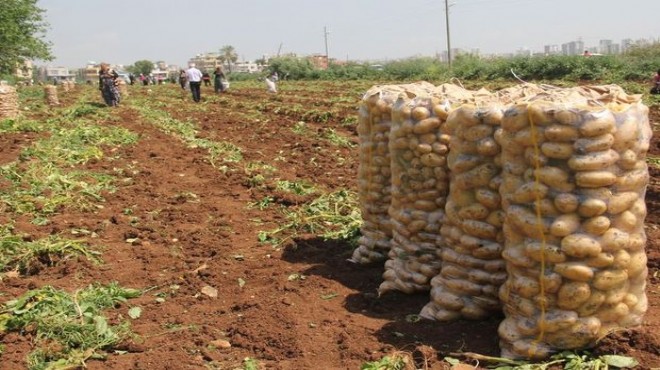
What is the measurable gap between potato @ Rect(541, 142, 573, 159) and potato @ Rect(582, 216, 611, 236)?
0.34 metres

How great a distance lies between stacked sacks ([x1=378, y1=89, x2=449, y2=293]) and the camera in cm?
409

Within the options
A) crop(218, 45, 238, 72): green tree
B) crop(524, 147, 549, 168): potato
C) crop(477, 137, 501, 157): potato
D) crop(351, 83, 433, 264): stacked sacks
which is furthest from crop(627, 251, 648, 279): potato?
crop(218, 45, 238, 72): green tree

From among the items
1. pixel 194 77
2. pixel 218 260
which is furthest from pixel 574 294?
pixel 194 77

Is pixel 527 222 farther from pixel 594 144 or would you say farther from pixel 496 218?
pixel 594 144

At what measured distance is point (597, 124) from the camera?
2980 mm

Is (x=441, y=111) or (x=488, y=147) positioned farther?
(x=441, y=111)

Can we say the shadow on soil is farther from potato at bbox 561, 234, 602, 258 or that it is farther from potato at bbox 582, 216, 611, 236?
potato at bbox 582, 216, 611, 236

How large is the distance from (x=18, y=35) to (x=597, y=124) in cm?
4004

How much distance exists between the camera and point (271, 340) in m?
3.86

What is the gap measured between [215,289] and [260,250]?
0.99m

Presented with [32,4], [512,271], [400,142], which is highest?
[32,4]

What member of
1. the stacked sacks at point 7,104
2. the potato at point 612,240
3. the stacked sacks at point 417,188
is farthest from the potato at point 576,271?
the stacked sacks at point 7,104

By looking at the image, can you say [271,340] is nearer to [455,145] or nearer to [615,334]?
[455,145]

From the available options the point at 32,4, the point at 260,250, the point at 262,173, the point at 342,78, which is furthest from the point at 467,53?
the point at 260,250
